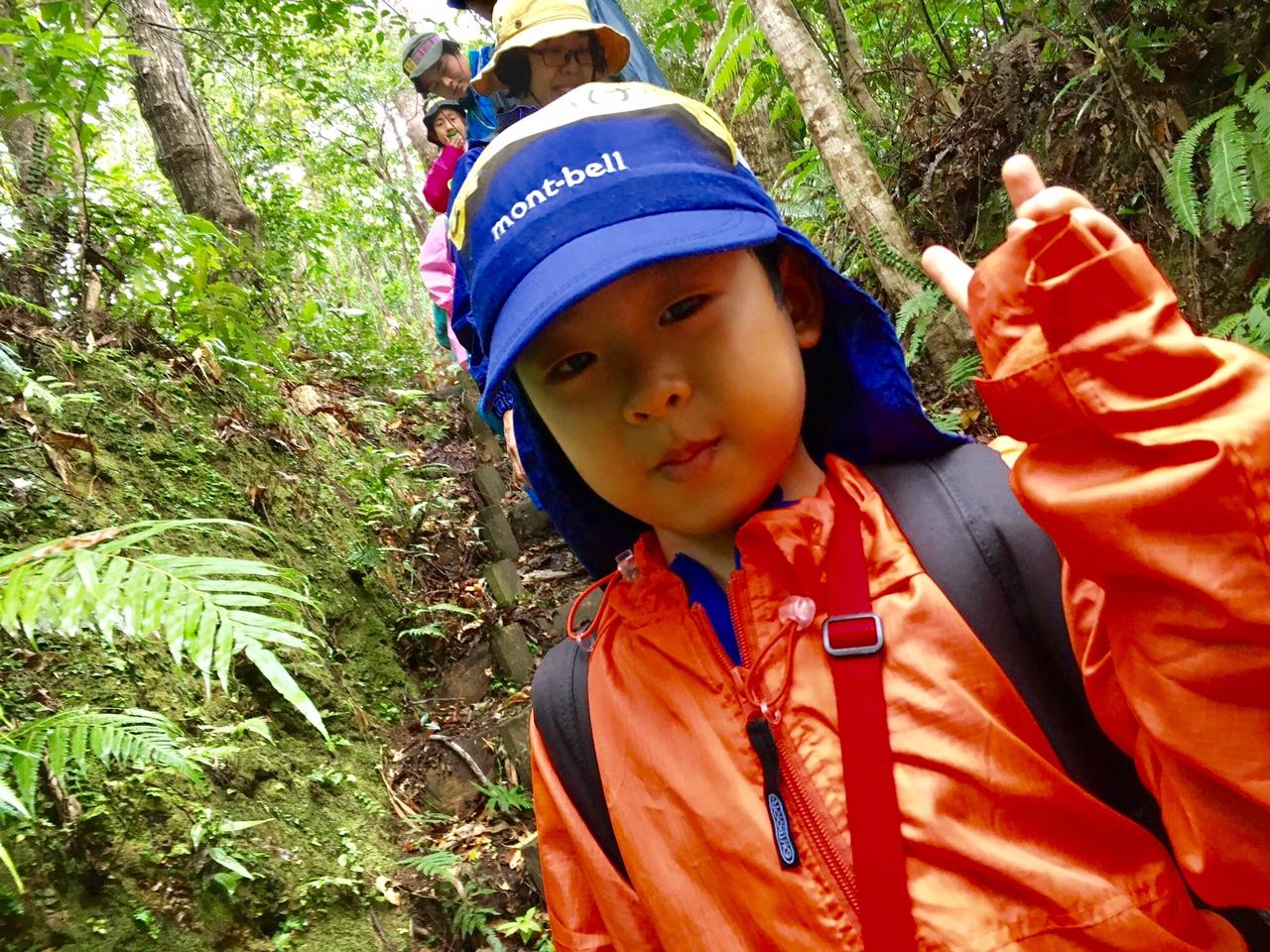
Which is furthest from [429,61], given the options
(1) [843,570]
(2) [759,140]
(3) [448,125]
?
(1) [843,570]

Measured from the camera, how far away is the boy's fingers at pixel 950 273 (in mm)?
1051

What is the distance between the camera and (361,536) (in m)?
4.76

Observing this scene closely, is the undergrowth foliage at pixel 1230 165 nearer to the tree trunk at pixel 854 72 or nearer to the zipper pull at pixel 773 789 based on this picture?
the tree trunk at pixel 854 72

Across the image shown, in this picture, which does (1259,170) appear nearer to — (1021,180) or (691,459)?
(1021,180)

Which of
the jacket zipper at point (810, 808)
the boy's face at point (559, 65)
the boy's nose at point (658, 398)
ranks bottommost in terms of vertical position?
the jacket zipper at point (810, 808)

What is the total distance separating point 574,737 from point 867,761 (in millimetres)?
597

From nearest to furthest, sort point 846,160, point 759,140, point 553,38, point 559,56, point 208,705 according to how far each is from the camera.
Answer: point 208,705
point 553,38
point 559,56
point 846,160
point 759,140

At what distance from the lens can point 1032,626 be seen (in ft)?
3.56

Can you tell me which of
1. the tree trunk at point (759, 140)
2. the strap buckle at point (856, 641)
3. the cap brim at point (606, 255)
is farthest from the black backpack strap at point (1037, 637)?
the tree trunk at point (759, 140)

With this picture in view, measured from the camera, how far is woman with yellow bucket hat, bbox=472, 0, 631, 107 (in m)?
3.24

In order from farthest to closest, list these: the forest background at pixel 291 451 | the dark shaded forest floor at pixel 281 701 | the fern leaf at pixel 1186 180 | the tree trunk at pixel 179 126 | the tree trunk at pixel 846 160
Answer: the tree trunk at pixel 179 126, the tree trunk at pixel 846 160, the fern leaf at pixel 1186 180, the dark shaded forest floor at pixel 281 701, the forest background at pixel 291 451

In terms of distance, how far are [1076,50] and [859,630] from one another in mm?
3804

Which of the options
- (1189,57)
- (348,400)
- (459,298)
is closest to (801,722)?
(459,298)

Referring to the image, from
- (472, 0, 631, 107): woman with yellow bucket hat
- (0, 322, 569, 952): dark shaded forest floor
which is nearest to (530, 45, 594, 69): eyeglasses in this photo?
(472, 0, 631, 107): woman with yellow bucket hat
